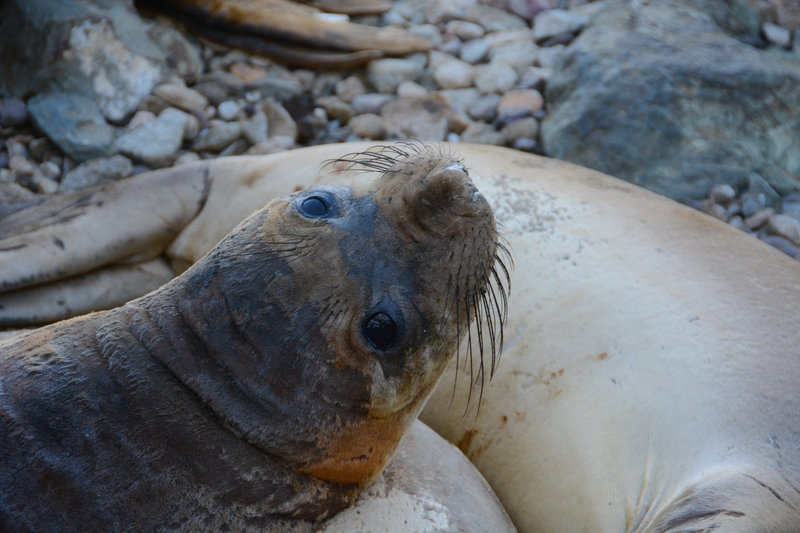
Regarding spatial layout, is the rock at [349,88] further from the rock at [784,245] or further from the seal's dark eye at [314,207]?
the seal's dark eye at [314,207]

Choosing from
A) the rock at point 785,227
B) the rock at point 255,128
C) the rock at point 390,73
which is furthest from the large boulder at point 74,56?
the rock at point 785,227

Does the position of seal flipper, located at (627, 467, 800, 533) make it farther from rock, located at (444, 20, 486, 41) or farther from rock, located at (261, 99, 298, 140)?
rock, located at (444, 20, 486, 41)

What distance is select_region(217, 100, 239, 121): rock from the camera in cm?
515

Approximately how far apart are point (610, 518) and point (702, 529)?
44 cm

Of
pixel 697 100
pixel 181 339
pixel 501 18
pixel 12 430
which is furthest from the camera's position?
pixel 501 18

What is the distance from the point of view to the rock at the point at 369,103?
17.1ft

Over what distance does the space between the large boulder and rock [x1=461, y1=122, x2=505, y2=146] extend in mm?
1856

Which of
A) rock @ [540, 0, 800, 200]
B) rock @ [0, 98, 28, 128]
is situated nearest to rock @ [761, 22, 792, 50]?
rock @ [540, 0, 800, 200]

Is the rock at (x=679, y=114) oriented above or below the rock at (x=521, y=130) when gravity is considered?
above

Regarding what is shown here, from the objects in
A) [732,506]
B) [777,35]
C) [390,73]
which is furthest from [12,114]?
[777,35]

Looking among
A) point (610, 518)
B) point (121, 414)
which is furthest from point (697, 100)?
point (121, 414)

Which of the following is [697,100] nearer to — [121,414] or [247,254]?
[247,254]

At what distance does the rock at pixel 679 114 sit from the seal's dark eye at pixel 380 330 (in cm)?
259

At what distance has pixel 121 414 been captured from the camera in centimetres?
209
